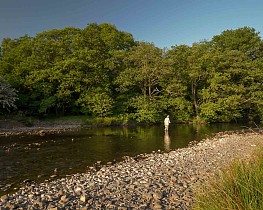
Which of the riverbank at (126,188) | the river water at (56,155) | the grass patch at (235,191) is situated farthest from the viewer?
the river water at (56,155)

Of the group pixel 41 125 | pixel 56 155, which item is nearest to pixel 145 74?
pixel 41 125

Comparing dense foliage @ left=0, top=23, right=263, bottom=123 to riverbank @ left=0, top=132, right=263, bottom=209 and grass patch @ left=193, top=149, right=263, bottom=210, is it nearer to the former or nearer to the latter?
riverbank @ left=0, top=132, right=263, bottom=209

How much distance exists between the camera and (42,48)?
122ft

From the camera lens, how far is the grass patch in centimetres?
386

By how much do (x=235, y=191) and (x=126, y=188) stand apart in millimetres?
5129

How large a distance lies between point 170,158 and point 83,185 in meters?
5.95

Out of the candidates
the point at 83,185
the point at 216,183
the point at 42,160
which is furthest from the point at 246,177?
the point at 42,160

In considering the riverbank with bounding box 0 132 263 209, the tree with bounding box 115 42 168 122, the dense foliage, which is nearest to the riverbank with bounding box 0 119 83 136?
the dense foliage

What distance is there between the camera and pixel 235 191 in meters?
4.14

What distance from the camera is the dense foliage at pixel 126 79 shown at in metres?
35.8

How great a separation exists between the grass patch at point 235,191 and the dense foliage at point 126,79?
30.6 metres

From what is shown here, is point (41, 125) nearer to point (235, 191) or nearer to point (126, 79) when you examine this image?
point (126, 79)

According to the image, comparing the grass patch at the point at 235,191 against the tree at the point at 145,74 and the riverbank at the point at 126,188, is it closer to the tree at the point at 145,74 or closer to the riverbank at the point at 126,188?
the riverbank at the point at 126,188

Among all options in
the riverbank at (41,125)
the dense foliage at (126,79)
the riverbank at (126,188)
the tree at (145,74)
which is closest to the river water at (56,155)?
the riverbank at (126,188)
